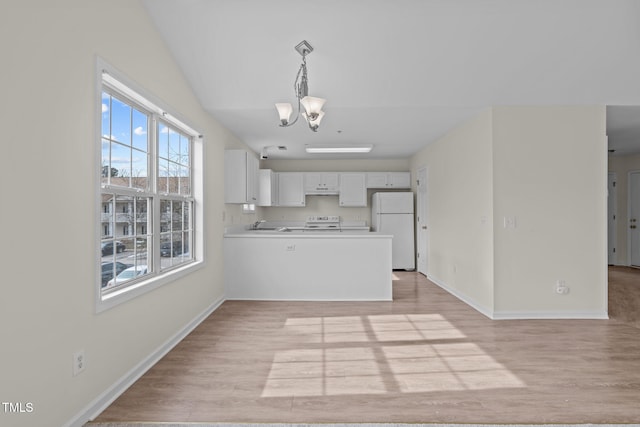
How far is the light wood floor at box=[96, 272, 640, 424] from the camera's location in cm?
202

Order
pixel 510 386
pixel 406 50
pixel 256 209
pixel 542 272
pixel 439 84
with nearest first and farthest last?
pixel 510 386
pixel 406 50
pixel 439 84
pixel 542 272
pixel 256 209

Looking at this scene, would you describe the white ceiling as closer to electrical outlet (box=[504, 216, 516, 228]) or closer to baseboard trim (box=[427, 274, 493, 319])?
electrical outlet (box=[504, 216, 516, 228])

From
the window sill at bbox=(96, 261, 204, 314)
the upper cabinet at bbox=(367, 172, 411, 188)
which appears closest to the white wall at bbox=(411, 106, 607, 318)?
the window sill at bbox=(96, 261, 204, 314)

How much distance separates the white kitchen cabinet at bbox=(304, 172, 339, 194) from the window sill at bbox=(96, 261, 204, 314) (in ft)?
13.0

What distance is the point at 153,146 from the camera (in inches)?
115

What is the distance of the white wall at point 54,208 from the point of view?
4.95 ft

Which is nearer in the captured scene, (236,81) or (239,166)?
(236,81)

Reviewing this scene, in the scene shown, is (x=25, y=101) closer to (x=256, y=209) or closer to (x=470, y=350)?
(x=470, y=350)

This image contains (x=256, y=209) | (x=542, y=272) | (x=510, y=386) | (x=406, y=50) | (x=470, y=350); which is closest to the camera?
(x=510, y=386)

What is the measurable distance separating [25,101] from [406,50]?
280 cm

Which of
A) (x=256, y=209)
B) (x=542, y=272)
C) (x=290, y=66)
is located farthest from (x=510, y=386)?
(x=256, y=209)

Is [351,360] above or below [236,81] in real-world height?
below

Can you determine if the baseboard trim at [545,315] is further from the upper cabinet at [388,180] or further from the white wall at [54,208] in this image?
the upper cabinet at [388,180]

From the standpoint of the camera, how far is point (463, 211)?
4602 mm
